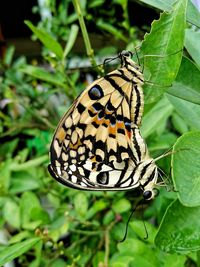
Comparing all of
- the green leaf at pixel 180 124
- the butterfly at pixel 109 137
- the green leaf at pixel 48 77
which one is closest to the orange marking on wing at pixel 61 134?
the butterfly at pixel 109 137

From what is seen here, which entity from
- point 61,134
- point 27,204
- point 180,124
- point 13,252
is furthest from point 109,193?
point 61,134

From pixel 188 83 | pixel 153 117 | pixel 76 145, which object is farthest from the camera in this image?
pixel 153 117

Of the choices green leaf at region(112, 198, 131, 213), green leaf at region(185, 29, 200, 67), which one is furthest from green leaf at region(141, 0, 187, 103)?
green leaf at region(112, 198, 131, 213)

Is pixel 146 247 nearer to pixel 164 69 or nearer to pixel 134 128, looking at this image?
pixel 134 128

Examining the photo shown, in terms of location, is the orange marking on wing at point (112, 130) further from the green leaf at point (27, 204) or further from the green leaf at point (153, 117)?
the green leaf at point (27, 204)

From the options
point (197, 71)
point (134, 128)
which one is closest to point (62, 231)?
point (134, 128)

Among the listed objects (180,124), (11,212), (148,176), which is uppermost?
(148,176)

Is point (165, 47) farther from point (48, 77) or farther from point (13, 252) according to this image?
point (48, 77)
